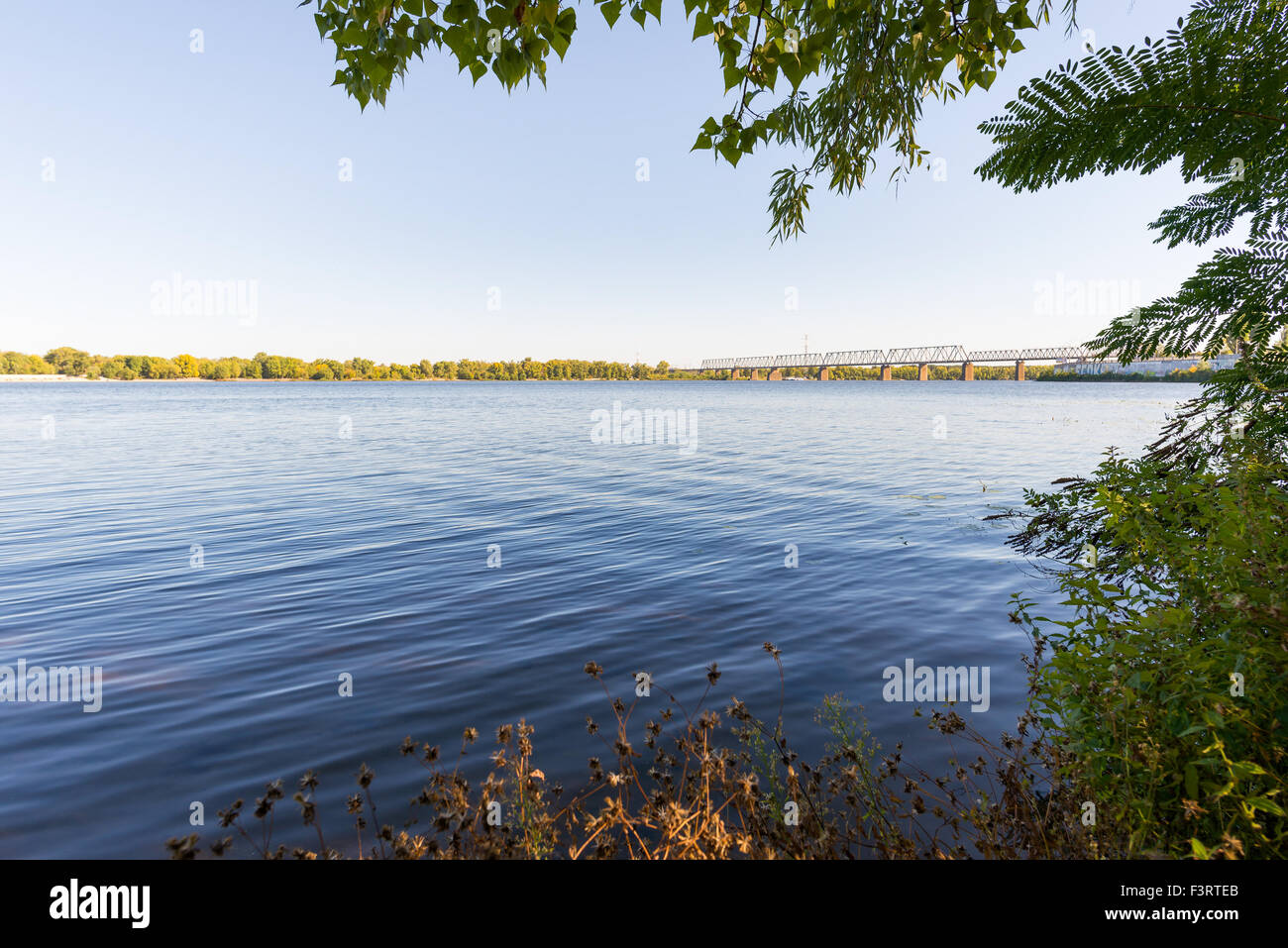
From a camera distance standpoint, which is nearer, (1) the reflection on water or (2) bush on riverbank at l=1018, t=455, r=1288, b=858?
(2) bush on riverbank at l=1018, t=455, r=1288, b=858

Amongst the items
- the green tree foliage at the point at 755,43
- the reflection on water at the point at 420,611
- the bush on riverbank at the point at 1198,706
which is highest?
the green tree foliage at the point at 755,43

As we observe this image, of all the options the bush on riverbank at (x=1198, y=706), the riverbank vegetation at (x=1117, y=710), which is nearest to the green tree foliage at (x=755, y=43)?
the riverbank vegetation at (x=1117, y=710)

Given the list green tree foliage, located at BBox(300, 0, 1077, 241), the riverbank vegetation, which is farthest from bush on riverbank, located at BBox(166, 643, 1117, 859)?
green tree foliage, located at BBox(300, 0, 1077, 241)

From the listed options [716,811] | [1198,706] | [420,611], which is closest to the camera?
[1198,706]

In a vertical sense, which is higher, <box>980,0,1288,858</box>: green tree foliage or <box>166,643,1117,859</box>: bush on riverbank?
<box>980,0,1288,858</box>: green tree foliage

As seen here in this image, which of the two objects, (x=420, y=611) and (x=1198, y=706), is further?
(x=420, y=611)

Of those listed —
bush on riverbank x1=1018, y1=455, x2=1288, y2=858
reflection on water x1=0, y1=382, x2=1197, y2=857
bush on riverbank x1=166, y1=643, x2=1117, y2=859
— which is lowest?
reflection on water x1=0, y1=382, x2=1197, y2=857

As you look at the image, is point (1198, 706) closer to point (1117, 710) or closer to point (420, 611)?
point (1117, 710)

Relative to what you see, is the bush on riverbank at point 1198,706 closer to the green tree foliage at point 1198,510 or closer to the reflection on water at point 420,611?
the green tree foliage at point 1198,510

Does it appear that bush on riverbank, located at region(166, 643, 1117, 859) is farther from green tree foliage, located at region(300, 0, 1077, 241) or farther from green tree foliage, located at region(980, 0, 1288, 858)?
green tree foliage, located at region(300, 0, 1077, 241)

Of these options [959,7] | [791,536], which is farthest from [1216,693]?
[791,536]

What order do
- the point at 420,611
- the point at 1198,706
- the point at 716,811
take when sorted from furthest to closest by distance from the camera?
the point at 420,611, the point at 716,811, the point at 1198,706

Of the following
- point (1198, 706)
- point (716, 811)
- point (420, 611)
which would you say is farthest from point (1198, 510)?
point (420, 611)
